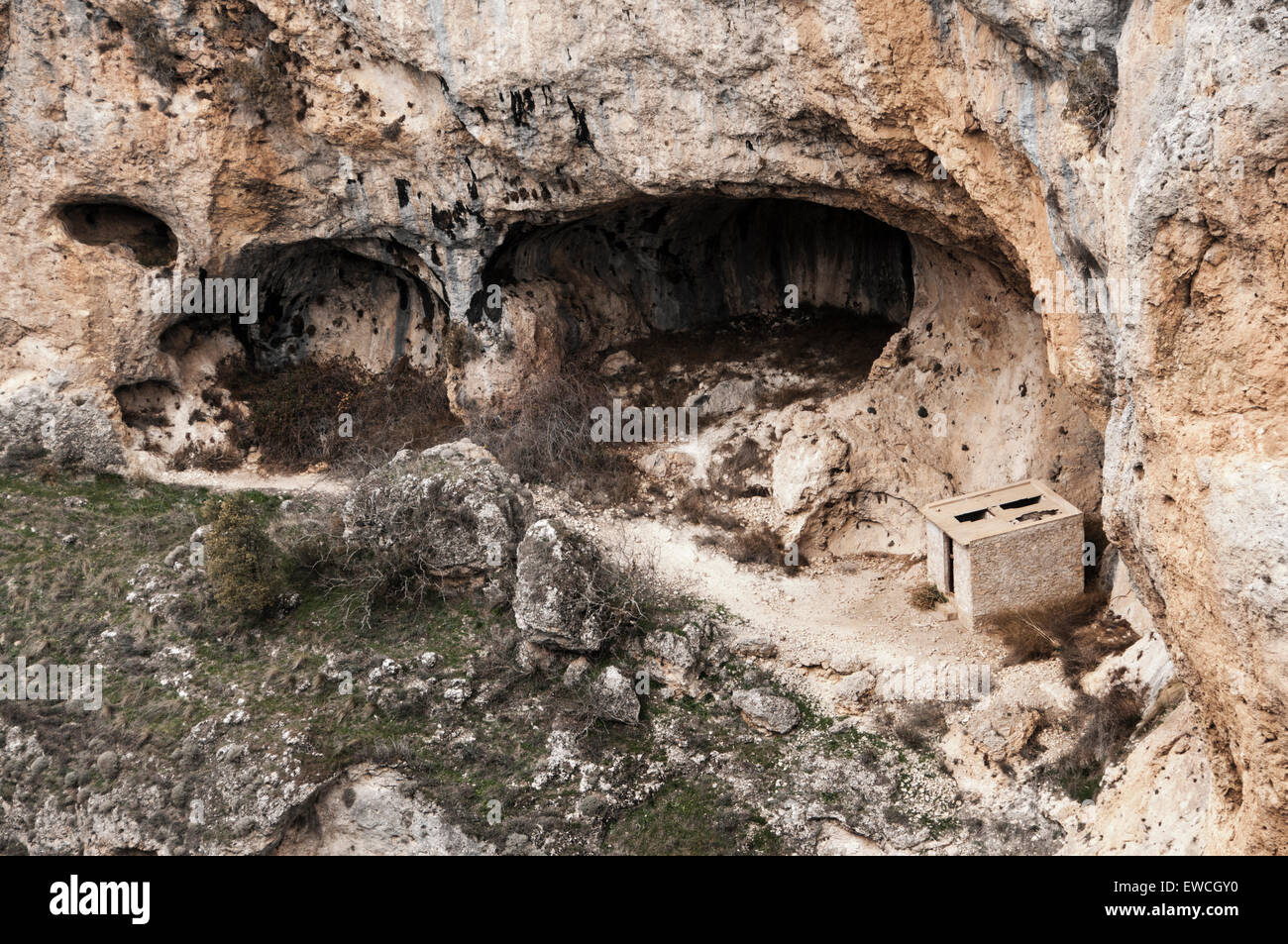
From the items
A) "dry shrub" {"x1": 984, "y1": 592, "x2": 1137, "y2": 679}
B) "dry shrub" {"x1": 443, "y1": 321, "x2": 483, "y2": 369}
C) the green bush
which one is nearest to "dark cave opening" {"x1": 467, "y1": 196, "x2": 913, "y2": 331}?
"dry shrub" {"x1": 443, "y1": 321, "x2": 483, "y2": 369}

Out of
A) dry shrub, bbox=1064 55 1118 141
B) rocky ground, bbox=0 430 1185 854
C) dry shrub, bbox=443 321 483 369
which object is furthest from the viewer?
dry shrub, bbox=443 321 483 369

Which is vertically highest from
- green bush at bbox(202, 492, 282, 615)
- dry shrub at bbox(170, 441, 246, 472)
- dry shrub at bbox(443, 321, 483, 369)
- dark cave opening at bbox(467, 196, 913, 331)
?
dark cave opening at bbox(467, 196, 913, 331)

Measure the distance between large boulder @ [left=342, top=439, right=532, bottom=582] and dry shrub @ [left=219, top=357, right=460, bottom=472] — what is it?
120 inches

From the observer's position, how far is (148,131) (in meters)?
18.6

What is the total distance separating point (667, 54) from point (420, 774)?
375 inches

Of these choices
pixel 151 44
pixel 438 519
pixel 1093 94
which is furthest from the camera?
pixel 151 44

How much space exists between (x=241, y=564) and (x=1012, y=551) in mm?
10157

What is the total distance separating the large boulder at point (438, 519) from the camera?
16.9 m

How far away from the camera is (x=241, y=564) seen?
1634 cm

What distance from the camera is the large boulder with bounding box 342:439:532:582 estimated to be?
16.9 meters

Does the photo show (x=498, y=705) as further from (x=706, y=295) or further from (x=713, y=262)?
(x=713, y=262)

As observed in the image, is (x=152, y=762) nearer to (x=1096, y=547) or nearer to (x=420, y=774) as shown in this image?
(x=420, y=774)

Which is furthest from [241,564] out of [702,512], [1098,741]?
[1098,741]

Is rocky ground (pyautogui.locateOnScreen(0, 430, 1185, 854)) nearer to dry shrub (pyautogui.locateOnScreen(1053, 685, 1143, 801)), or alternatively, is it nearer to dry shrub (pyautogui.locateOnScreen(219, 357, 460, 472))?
dry shrub (pyautogui.locateOnScreen(1053, 685, 1143, 801))
